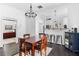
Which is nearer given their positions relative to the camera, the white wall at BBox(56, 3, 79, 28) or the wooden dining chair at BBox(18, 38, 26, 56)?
the wooden dining chair at BBox(18, 38, 26, 56)

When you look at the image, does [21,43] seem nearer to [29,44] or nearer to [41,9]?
[29,44]

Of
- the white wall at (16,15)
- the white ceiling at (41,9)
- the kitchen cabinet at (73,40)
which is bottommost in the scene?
the kitchen cabinet at (73,40)

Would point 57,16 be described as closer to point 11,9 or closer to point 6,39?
point 11,9

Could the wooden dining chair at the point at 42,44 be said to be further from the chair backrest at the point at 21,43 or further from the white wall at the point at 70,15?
the white wall at the point at 70,15

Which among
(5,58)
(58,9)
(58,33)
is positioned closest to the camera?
(5,58)

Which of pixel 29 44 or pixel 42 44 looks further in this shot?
pixel 42 44

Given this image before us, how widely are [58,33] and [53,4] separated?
787mm

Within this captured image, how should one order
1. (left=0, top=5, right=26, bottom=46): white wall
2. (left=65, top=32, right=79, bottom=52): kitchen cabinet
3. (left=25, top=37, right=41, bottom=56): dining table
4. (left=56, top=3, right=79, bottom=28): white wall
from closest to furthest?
(left=0, top=5, right=26, bottom=46): white wall → (left=25, top=37, right=41, bottom=56): dining table → (left=56, top=3, right=79, bottom=28): white wall → (left=65, top=32, right=79, bottom=52): kitchen cabinet

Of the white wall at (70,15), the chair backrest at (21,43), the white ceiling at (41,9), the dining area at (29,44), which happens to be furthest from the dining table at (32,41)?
the white wall at (70,15)

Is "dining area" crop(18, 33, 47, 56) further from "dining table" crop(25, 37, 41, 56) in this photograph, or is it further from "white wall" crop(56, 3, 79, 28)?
"white wall" crop(56, 3, 79, 28)

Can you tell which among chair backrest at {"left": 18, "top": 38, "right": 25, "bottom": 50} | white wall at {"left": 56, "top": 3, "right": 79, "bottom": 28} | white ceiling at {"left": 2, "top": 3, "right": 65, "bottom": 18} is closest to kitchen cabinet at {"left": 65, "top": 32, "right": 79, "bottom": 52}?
white wall at {"left": 56, "top": 3, "right": 79, "bottom": 28}

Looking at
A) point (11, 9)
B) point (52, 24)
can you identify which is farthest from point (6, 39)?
point (52, 24)

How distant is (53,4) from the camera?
1929mm

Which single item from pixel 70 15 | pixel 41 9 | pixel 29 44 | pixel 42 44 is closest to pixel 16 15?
pixel 41 9
